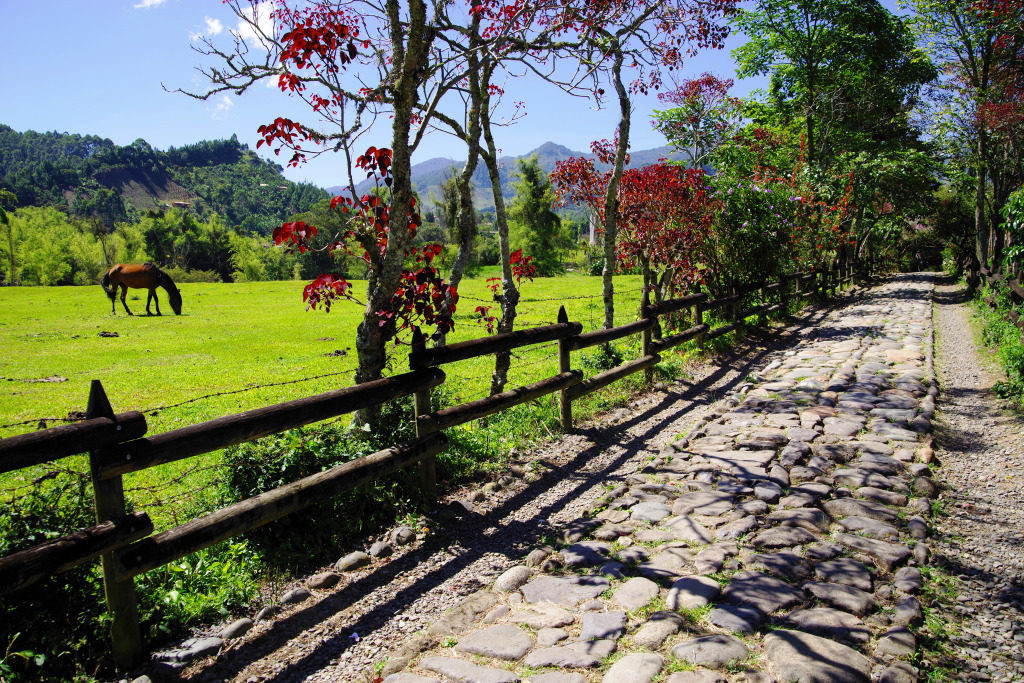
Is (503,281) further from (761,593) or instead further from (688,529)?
(761,593)

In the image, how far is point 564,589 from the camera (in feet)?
11.1

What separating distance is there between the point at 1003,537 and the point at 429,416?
4.00 metres

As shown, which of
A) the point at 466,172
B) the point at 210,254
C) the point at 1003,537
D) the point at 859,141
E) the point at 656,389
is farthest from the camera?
the point at 210,254

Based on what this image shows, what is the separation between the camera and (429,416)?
466cm

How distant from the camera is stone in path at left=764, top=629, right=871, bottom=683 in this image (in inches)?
94.7

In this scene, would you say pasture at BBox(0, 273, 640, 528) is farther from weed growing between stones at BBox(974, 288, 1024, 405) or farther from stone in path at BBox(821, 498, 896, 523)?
weed growing between stones at BBox(974, 288, 1024, 405)

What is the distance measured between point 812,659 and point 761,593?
60cm

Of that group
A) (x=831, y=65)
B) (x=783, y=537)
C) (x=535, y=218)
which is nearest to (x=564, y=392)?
(x=783, y=537)

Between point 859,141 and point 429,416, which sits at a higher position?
point 859,141

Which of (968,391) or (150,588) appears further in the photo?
(968,391)

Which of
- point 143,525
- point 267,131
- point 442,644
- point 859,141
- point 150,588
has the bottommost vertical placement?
point 442,644

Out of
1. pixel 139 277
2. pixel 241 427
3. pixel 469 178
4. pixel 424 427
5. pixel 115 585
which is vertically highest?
pixel 469 178

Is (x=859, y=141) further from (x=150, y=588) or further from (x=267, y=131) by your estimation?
(x=150, y=588)

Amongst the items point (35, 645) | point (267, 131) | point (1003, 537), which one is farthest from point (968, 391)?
point (35, 645)
